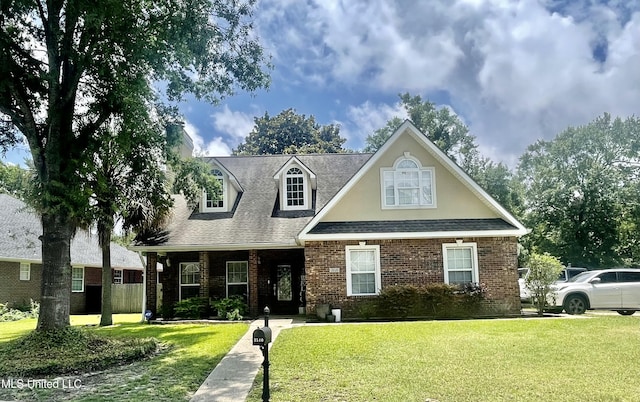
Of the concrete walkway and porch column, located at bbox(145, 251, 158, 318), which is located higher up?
porch column, located at bbox(145, 251, 158, 318)

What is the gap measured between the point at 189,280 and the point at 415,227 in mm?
9351

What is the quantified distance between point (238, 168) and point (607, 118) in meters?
31.3

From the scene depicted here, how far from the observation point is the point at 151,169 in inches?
558

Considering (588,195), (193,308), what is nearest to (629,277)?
(193,308)

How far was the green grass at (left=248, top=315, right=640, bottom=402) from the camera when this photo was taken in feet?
22.8

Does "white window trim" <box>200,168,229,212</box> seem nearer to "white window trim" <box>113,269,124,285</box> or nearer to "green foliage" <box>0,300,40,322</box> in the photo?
"green foliage" <box>0,300,40,322</box>

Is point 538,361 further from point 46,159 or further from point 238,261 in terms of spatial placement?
point 238,261

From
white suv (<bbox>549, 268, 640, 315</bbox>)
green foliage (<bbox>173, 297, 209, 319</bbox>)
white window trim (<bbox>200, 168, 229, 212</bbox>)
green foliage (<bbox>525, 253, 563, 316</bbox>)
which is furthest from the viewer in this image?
white window trim (<bbox>200, 168, 229, 212</bbox>)

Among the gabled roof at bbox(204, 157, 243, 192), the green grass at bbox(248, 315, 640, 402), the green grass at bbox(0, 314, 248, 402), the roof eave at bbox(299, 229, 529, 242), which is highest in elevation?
the gabled roof at bbox(204, 157, 243, 192)

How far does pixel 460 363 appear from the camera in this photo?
875 cm

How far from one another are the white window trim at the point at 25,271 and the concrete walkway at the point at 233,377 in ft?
62.7

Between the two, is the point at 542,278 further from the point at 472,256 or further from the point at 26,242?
the point at 26,242

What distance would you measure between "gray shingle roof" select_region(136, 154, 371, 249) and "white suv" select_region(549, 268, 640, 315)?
379 inches

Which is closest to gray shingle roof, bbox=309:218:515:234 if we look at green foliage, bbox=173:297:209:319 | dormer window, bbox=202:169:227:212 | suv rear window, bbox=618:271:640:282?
suv rear window, bbox=618:271:640:282
